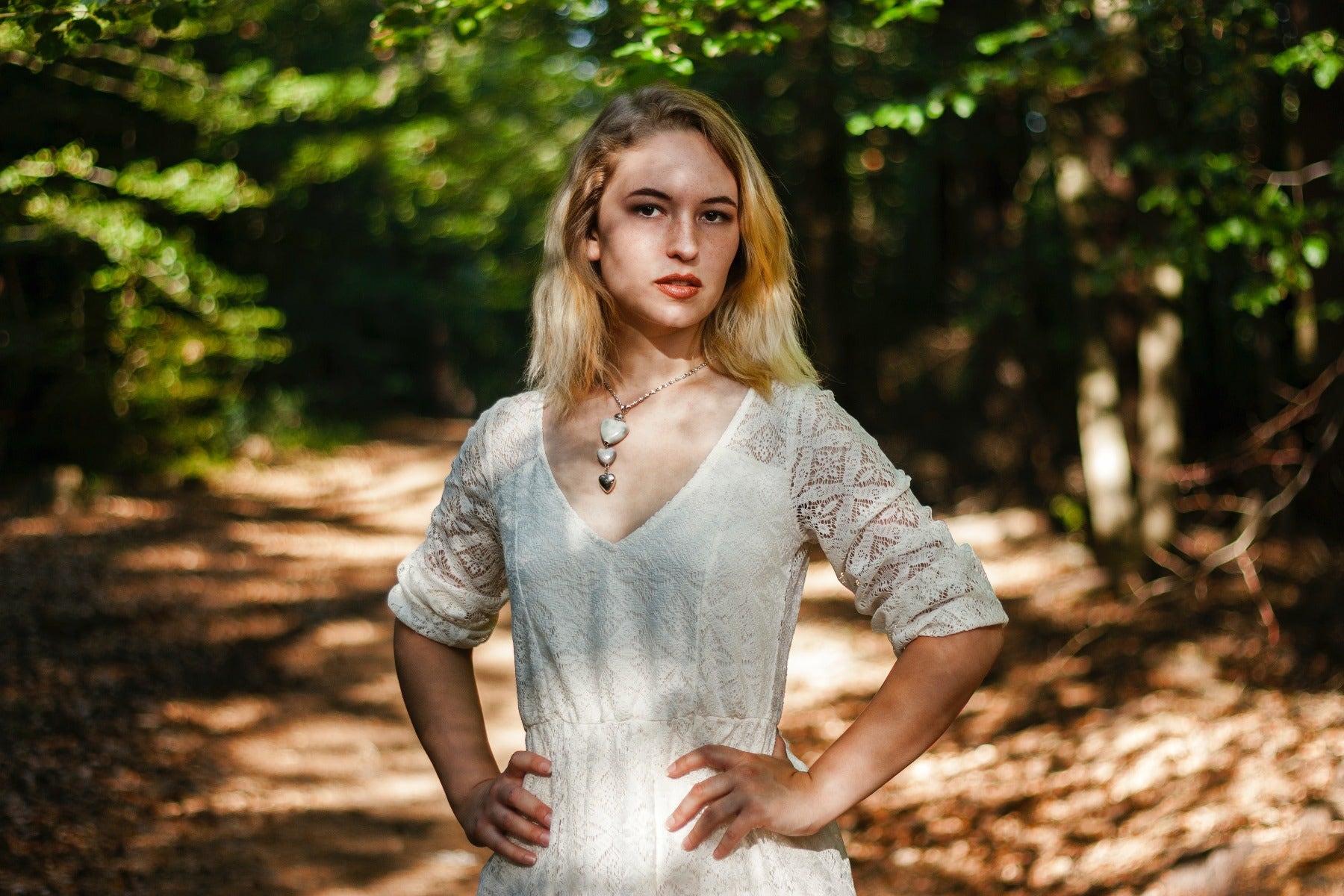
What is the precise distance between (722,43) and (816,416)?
4.99 feet

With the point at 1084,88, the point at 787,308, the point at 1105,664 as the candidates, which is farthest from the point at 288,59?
the point at 787,308

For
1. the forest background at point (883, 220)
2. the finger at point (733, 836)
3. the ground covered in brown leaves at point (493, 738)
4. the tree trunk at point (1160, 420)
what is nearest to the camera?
the finger at point (733, 836)

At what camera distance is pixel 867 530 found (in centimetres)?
161

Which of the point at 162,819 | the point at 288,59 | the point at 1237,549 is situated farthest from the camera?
the point at 288,59

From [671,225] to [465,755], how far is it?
3.00ft

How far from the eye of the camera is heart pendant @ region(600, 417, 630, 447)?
1.70 m

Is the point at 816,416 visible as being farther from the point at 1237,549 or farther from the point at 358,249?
the point at 358,249

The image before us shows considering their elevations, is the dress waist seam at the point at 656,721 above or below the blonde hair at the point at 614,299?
below

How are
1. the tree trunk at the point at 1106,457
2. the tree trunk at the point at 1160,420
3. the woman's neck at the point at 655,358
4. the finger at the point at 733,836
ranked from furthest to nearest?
the tree trunk at the point at 1106,457 < the tree trunk at the point at 1160,420 < the woman's neck at the point at 655,358 < the finger at the point at 733,836

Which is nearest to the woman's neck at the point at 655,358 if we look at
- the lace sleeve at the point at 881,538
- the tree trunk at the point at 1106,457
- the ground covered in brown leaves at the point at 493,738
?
the lace sleeve at the point at 881,538

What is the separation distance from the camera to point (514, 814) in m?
1.64

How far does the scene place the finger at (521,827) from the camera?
1615 mm

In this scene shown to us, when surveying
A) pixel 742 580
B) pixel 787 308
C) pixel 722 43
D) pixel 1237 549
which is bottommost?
pixel 1237 549

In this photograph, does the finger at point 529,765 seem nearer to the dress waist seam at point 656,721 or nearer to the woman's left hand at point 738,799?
the dress waist seam at point 656,721
